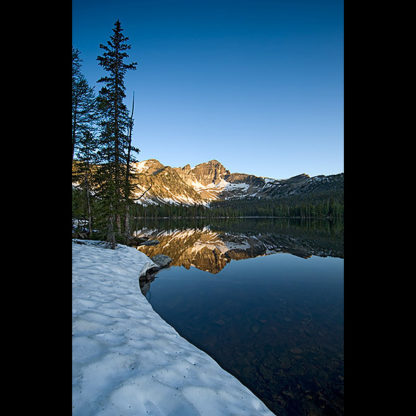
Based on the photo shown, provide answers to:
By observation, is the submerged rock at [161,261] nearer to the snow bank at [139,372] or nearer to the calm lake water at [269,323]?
the calm lake water at [269,323]

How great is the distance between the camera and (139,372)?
9.39ft

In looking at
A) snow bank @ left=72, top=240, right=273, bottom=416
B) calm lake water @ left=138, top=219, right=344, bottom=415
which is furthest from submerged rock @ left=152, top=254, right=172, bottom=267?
snow bank @ left=72, top=240, right=273, bottom=416

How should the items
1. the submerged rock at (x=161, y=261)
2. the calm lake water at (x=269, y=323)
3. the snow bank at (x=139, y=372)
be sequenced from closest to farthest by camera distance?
the snow bank at (x=139, y=372), the calm lake water at (x=269, y=323), the submerged rock at (x=161, y=261)

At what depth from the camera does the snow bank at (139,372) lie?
2.38m

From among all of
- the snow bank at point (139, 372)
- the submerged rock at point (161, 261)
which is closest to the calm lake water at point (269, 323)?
the submerged rock at point (161, 261)

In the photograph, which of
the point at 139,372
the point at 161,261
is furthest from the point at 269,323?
the point at 161,261

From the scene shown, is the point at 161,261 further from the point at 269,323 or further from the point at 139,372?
the point at 139,372

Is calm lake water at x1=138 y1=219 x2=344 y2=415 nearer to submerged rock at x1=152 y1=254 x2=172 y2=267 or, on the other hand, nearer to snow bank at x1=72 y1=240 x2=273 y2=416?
submerged rock at x1=152 y1=254 x2=172 y2=267

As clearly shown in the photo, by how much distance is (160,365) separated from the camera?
312cm

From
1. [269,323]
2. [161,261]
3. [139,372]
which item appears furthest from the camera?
[161,261]
